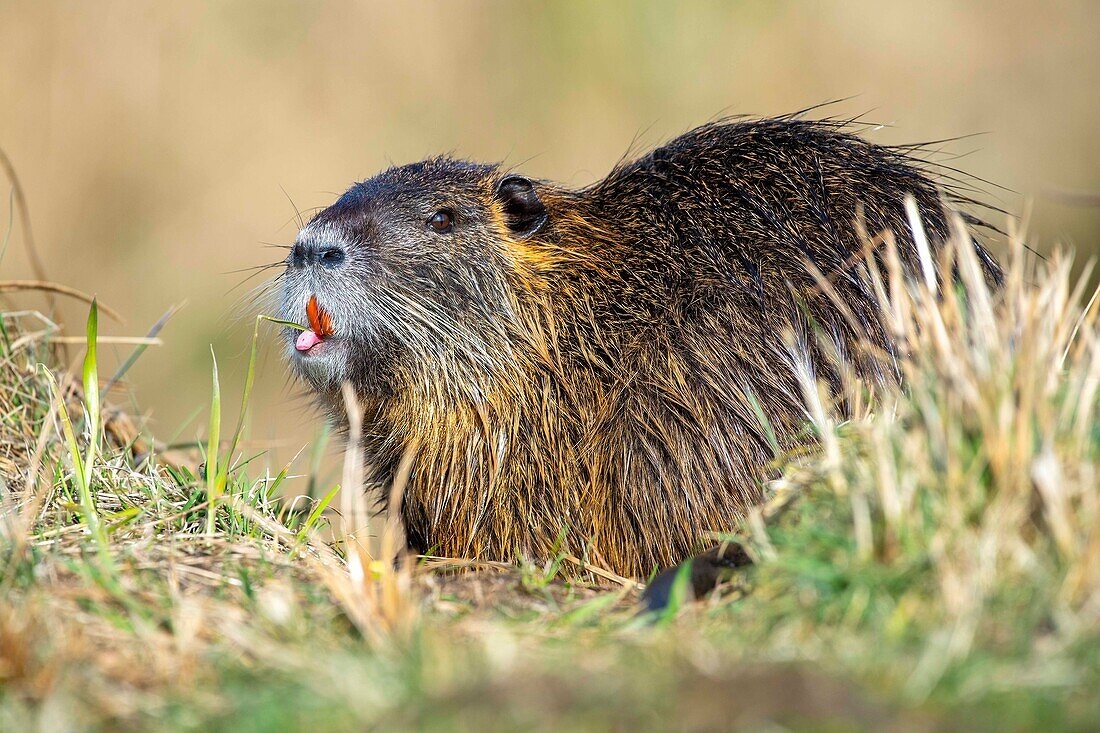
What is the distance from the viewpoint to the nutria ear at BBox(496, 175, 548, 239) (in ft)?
11.9

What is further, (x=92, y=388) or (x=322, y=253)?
(x=322, y=253)

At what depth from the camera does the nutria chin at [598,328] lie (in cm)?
311

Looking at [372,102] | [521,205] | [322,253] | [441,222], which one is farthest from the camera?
[372,102]

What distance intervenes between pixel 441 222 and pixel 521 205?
258 mm

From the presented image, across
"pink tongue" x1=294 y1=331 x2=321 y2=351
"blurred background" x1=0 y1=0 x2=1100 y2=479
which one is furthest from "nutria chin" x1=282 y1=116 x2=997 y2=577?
"blurred background" x1=0 y1=0 x2=1100 y2=479

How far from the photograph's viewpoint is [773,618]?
1885 millimetres

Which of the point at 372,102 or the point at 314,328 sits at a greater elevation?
the point at 372,102

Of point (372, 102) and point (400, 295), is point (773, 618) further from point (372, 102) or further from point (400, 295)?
point (372, 102)

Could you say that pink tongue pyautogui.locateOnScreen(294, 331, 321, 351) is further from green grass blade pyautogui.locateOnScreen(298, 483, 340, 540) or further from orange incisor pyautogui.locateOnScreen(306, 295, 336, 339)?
green grass blade pyautogui.locateOnScreen(298, 483, 340, 540)

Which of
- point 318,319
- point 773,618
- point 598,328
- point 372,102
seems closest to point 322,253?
point 318,319

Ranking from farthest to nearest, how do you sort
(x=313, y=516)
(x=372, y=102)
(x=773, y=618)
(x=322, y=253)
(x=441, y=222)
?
(x=372, y=102) < (x=441, y=222) < (x=322, y=253) < (x=313, y=516) < (x=773, y=618)

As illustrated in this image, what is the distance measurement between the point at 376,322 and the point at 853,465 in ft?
5.34

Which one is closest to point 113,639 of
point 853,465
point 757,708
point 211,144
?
point 757,708

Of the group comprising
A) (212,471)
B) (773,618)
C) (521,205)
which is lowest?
(773,618)
